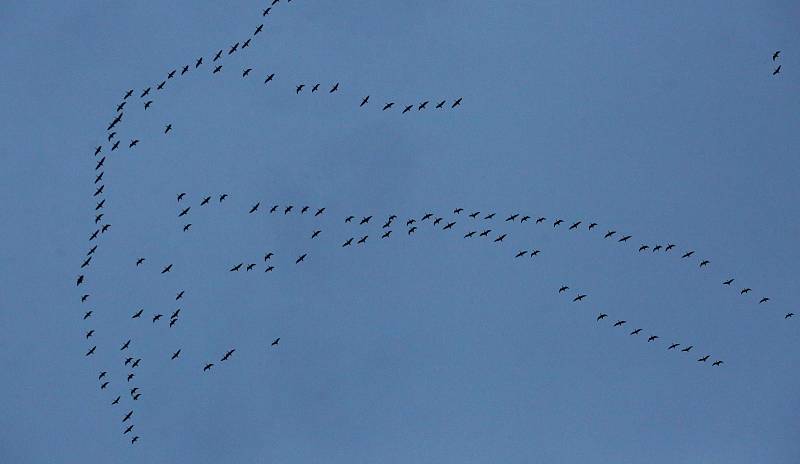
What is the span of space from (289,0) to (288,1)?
528cm

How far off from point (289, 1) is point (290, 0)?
206 centimetres

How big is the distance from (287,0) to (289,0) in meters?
5.07

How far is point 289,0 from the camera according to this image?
140 metres

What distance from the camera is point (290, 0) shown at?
463 feet

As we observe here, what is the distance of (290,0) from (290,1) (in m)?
2.55

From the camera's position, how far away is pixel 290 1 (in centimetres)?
14375

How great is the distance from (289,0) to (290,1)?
3.96 m

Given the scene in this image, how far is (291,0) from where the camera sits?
143m

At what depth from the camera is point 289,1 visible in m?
143

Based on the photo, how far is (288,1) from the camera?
145000 millimetres

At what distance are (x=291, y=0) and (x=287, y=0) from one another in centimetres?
233

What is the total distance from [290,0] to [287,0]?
3.68 m

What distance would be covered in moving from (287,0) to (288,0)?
234 cm
